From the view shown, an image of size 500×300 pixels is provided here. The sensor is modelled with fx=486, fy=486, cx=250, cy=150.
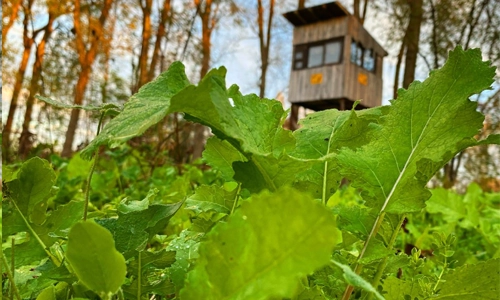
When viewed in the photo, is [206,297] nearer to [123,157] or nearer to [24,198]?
[24,198]

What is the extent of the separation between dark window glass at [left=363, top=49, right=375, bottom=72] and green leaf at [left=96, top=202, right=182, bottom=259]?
12.8m

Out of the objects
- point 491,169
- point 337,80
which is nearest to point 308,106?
point 337,80

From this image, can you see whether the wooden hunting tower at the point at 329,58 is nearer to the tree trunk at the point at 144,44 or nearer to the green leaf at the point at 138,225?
the tree trunk at the point at 144,44

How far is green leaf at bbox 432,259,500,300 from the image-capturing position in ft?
1.29

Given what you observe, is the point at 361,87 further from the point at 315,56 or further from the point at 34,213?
the point at 34,213

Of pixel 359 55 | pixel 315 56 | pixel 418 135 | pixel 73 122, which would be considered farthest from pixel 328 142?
pixel 359 55

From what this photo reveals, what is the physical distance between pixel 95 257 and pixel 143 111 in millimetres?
96

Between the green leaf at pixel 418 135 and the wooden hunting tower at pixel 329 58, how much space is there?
11457mm

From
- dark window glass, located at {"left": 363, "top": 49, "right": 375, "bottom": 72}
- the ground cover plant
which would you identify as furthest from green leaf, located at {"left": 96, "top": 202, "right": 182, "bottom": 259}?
dark window glass, located at {"left": 363, "top": 49, "right": 375, "bottom": 72}

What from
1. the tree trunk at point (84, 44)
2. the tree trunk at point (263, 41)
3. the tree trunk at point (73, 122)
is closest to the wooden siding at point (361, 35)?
the tree trunk at point (263, 41)

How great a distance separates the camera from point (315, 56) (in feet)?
40.1

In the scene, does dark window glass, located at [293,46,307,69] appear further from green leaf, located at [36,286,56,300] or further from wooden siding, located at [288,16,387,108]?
green leaf, located at [36,286,56,300]

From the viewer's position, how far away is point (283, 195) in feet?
0.69

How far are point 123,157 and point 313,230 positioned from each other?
272 cm
